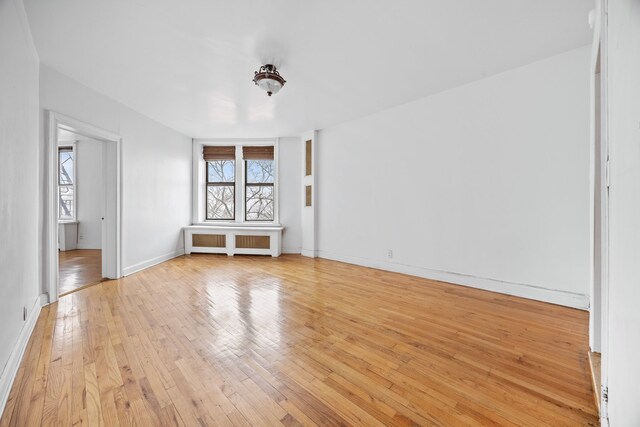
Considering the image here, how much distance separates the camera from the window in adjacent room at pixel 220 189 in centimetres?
656

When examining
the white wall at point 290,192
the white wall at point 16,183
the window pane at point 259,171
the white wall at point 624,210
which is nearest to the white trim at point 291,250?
the white wall at point 290,192

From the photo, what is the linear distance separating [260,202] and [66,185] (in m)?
5.18

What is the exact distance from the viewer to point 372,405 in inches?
56.6

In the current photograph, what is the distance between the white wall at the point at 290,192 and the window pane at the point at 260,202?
0.38 meters

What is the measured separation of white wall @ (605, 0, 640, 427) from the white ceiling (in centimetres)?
161

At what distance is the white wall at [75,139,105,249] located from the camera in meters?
6.70

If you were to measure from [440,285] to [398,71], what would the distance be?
289 centimetres

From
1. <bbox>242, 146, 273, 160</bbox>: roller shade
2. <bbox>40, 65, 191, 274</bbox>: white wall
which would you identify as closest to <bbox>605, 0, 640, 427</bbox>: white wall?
<bbox>40, 65, 191, 274</bbox>: white wall

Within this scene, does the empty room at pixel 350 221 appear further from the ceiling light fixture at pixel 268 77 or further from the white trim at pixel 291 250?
the white trim at pixel 291 250

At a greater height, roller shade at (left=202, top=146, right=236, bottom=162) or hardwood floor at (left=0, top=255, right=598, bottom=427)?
roller shade at (left=202, top=146, right=236, bottom=162)

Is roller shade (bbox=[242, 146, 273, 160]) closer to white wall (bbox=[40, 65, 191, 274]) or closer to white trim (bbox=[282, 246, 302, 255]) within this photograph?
white wall (bbox=[40, 65, 191, 274])

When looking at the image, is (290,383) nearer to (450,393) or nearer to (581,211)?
(450,393)

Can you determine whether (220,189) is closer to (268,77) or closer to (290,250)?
(290,250)

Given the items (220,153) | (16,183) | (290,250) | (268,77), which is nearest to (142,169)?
(220,153)
